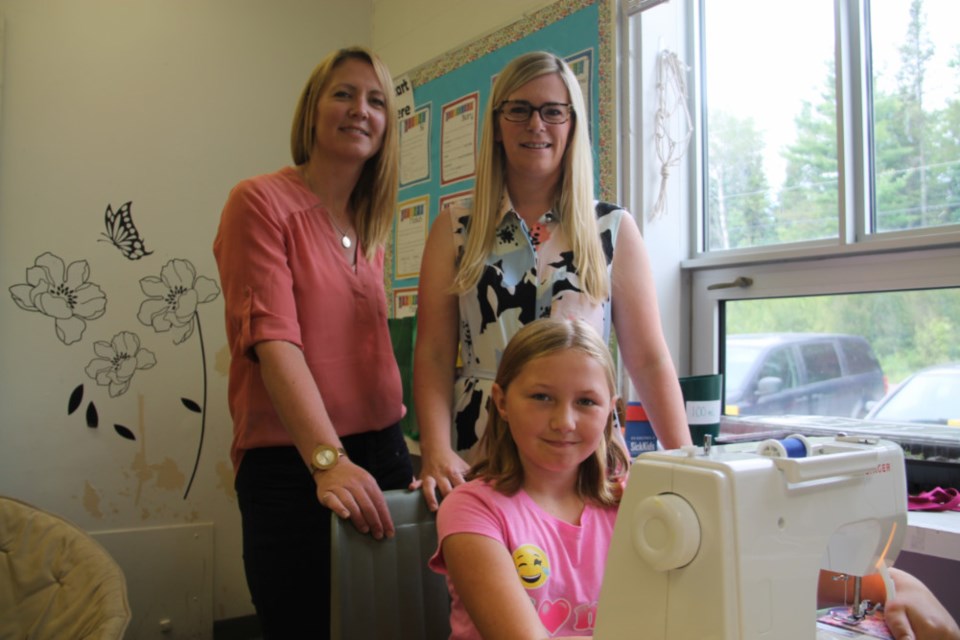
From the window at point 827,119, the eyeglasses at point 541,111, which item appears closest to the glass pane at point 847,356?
the window at point 827,119

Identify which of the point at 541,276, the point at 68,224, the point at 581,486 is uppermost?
the point at 68,224

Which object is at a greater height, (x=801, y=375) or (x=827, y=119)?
(x=827, y=119)

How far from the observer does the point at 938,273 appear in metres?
1.60

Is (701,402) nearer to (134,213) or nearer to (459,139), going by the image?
(459,139)

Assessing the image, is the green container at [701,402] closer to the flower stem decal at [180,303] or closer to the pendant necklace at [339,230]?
the pendant necklace at [339,230]

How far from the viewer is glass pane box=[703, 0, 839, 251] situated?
6.03ft

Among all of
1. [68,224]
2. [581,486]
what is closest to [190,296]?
[68,224]

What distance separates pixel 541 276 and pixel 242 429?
23.5 inches

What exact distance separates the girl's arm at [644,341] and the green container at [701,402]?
0.40 metres

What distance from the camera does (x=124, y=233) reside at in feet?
8.40

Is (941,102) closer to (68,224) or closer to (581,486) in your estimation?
(581,486)

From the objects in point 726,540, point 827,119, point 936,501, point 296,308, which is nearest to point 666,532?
point 726,540

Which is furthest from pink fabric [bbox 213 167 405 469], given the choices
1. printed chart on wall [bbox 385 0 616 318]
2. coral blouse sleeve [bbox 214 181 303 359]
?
printed chart on wall [bbox 385 0 616 318]

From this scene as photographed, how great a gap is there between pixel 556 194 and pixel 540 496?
23.1 inches
